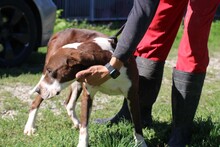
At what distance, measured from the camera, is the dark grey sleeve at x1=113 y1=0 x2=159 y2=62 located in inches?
138

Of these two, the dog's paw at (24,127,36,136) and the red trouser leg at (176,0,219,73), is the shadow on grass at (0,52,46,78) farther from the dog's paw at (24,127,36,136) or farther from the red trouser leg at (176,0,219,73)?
the red trouser leg at (176,0,219,73)

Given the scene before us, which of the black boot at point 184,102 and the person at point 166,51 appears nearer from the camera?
the person at point 166,51

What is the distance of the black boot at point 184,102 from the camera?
13.4 ft

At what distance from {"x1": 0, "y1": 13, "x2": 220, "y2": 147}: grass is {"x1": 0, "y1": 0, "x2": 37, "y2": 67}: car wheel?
20 cm

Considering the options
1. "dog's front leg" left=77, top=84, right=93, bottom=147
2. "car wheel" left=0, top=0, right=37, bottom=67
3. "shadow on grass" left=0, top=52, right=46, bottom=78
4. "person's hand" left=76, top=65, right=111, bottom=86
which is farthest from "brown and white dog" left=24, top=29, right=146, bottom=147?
"car wheel" left=0, top=0, right=37, bottom=67

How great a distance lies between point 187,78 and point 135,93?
17.4 inches

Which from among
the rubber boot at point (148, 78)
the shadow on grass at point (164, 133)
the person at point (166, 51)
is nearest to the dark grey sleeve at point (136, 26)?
the person at point (166, 51)

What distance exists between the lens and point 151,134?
14.8 ft

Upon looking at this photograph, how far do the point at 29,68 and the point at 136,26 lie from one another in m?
4.30

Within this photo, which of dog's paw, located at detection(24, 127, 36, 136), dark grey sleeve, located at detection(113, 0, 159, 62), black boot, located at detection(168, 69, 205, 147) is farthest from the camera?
dog's paw, located at detection(24, 127, 36, 136)

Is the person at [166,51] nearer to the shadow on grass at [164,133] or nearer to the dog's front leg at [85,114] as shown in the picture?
the shadow on grass at [164,133]

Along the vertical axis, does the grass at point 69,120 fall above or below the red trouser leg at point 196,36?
below

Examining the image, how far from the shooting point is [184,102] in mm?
4113

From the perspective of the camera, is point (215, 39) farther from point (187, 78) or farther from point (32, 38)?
point (187, 78)
